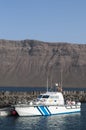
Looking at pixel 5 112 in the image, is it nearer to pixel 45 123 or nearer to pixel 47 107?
pixel 47 107

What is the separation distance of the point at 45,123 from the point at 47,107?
708 cm

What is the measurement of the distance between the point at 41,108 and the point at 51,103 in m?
2.42

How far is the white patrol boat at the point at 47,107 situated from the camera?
63.5 metres

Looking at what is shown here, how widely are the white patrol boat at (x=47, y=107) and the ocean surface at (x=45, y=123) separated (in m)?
1.24

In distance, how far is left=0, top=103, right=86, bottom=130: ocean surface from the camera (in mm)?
54969

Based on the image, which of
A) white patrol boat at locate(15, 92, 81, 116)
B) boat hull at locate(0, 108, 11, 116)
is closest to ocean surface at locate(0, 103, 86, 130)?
white patrol boat at locate(15, 92, 81, 116)

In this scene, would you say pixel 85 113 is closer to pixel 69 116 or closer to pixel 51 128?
pixel 69 116

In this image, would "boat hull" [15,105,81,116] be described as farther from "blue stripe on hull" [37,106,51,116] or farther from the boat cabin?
the boat cabin

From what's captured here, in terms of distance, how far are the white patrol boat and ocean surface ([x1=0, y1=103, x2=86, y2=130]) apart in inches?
48.7

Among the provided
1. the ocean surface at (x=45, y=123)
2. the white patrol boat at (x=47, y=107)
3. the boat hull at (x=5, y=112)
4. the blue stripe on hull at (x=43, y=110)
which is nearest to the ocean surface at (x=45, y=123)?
the ocean surface at (x=45, y=123)

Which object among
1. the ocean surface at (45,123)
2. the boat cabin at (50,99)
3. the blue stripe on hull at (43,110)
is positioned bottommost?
the ocean surface at (45,123)

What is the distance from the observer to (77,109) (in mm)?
70562

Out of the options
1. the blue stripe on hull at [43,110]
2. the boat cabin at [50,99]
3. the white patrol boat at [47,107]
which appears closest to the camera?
the white patrol boat at [47,107]

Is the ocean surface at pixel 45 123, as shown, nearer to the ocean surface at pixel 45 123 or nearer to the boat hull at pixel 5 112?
the ocean surface at pixel 45 123
